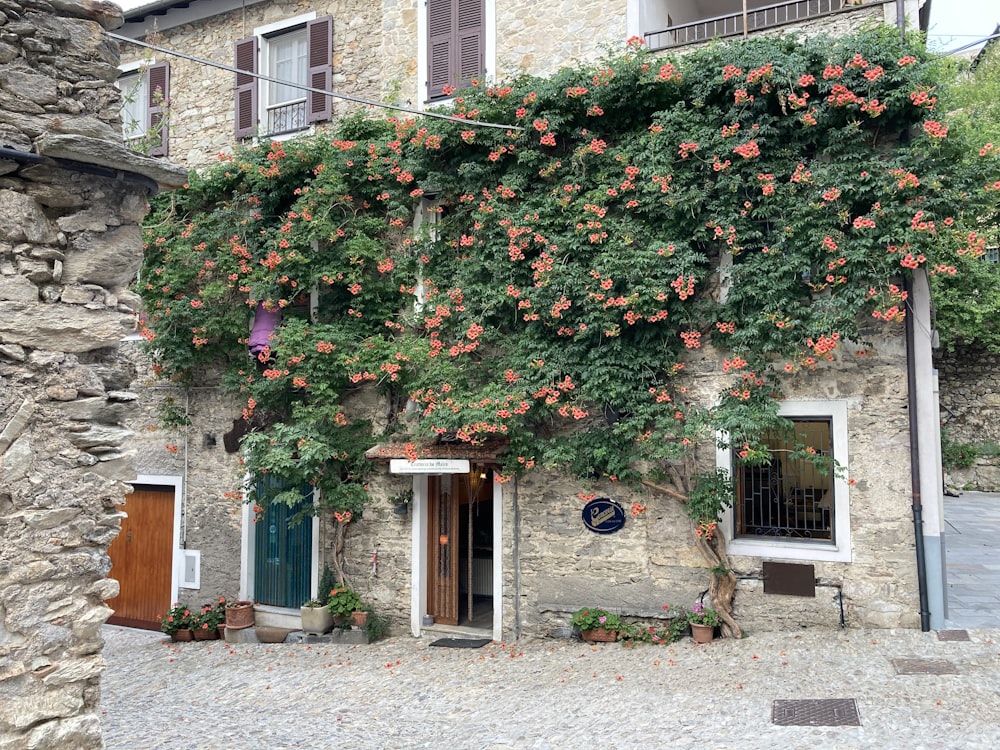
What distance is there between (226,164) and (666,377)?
673 centimetres

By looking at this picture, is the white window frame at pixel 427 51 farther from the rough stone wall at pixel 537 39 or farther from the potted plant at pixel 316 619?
the potted plant at pixel 316 619

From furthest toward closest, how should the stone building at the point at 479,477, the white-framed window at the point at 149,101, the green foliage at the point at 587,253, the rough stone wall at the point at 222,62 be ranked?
the white-framed window at the point at 149,101, the rough stone wall at the point at 222,62, the stone building at the point at 479,477, the green foliage at the point at 587,253

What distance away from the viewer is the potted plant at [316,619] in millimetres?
9945

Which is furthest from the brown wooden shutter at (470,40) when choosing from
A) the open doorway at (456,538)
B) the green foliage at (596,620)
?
the green foliage at (596,620)

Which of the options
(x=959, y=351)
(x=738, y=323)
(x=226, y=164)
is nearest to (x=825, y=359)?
(x=738, y=323)

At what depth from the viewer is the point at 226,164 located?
11180 millimetres

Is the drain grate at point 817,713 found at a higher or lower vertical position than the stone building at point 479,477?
lower

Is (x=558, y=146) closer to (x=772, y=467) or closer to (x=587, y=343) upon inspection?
(x=587, y=343)

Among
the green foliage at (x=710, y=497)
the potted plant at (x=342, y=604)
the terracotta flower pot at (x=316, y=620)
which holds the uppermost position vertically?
the green foliage at (x=710, y=497)

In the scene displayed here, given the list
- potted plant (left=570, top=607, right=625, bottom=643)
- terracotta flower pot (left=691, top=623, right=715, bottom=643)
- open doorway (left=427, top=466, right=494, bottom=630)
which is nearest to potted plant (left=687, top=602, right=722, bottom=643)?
terracotta flower pot (left=691, top=623, right=715, bottom=643)

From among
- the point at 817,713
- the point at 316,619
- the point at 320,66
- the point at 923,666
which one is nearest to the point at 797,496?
the point at 923,666

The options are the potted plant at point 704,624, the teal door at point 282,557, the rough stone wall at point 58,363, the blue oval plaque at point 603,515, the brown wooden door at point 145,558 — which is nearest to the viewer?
the rough stone wall at point 58,363

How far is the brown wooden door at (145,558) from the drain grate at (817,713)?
891 centimetres

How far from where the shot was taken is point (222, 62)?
39.0 ft
